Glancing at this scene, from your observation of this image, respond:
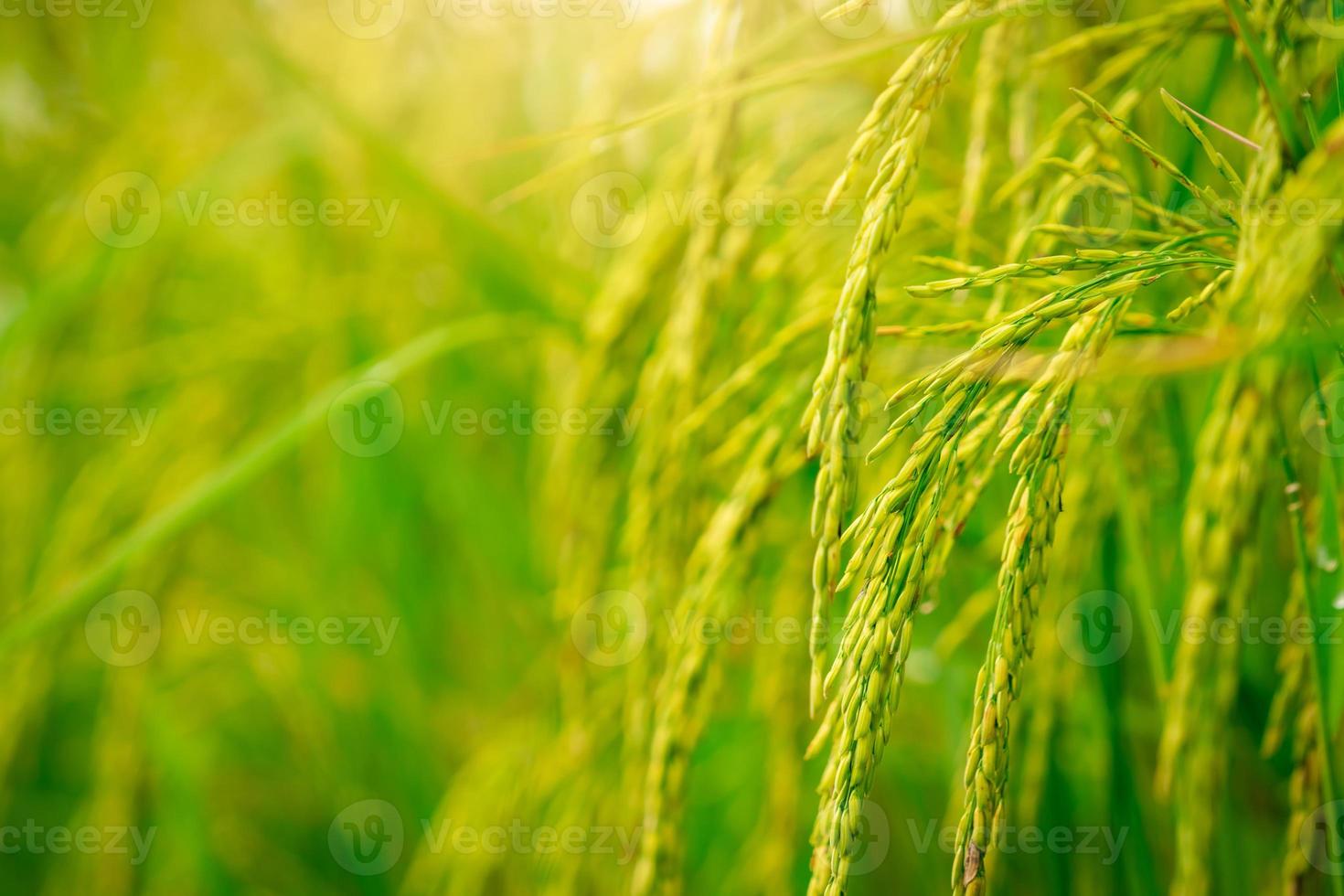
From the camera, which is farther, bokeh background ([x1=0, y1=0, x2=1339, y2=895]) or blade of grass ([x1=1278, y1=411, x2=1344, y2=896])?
bokeh background ([x1=0, y1=0, x2=1339, y2=895])

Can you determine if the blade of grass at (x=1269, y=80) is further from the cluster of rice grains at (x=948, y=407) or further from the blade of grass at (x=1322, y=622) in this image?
the blade of grass at (x=1322, y=622)

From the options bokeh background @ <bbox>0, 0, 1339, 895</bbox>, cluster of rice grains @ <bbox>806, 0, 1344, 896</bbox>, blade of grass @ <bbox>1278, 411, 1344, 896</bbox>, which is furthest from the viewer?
bokeh background @ <bbox>0, 0, 1339, 895</bbox>

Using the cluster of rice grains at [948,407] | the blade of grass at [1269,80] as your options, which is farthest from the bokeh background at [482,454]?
the blade of grass at [1269,80]

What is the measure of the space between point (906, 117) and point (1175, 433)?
0.41 meters

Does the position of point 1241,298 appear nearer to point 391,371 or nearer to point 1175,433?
point 1175,433

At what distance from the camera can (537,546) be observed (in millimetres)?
1379

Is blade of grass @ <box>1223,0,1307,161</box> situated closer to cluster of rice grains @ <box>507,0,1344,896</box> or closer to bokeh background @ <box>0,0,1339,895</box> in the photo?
cluster of rice grains @ <box>507,0,1344,896</box>

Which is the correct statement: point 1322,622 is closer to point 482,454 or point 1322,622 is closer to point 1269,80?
point 1269,80

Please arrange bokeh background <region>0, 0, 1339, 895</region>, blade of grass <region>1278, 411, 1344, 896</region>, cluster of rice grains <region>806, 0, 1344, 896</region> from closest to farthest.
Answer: cluster of rice grains <region>806, 0, 1344, 896</region>
blade of grass <region>1278, 411, 1344, 896</region>
bokeh background <region>0, 0, 1339, 895</region>

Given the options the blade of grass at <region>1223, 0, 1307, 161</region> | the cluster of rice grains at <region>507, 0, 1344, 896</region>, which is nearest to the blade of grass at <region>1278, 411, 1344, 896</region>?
the cluster of rice grains at <region>507, 0, 1344, 896</region>

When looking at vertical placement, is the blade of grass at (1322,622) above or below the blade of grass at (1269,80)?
below

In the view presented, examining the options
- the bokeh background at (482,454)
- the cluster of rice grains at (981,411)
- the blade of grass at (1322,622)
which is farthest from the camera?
the bokeh background at (482,454)

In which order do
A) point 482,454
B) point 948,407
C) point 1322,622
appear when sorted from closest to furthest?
point 948,407
point 1322,622
point 482,454

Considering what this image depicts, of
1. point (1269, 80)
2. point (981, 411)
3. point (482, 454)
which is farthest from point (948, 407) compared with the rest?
point (482, 454)
